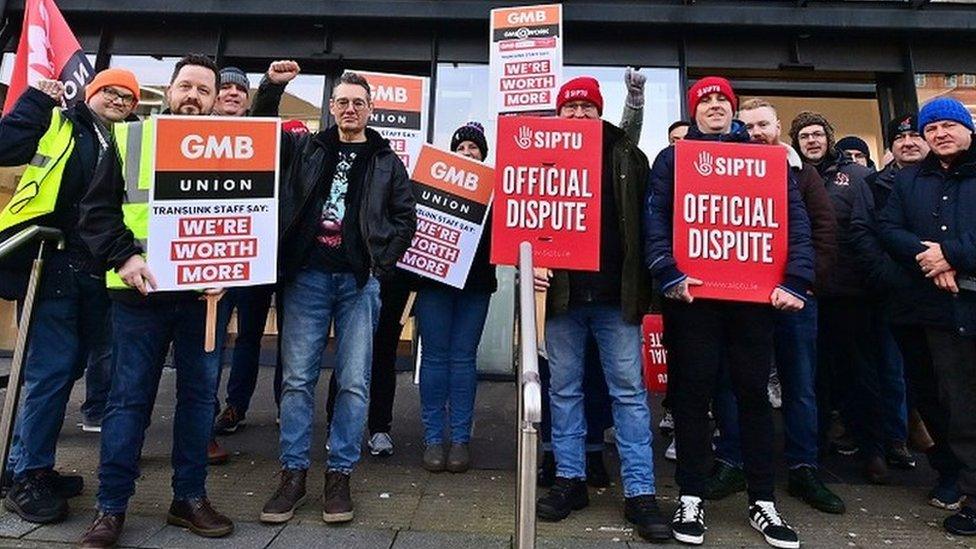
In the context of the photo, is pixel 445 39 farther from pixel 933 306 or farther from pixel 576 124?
pixel 933 306

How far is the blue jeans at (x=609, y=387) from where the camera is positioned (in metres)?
2.78

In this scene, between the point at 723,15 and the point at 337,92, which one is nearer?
the point at 337,92

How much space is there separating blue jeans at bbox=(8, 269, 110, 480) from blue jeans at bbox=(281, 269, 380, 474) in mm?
971

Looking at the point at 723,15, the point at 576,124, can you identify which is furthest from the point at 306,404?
the point at 723,15

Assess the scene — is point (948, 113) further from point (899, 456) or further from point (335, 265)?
point (335, 265)

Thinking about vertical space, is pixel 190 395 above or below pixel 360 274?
below

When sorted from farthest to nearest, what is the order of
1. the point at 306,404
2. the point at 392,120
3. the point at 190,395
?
1. the point at 392,120
2. the point at 306,404
3. the point at 190,395

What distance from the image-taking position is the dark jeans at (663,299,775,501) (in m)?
2.70

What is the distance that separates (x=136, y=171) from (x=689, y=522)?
2.78m

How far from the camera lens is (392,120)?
5.05m

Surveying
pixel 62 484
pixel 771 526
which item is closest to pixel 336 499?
pixel 62 484

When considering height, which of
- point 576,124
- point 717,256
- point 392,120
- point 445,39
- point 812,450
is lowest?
point 812,450

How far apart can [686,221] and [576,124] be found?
0.70 meters

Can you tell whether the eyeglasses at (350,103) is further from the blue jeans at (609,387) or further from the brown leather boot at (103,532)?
the brown leather boot at (103,532)
